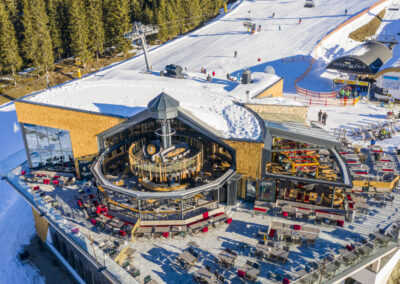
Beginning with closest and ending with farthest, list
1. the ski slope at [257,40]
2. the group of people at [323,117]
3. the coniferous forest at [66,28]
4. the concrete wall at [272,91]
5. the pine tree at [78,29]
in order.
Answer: the concrete wall at [272,91], the group of people at [323,117], the coniferous forest at [66,28], the ski slope at [257,40], the pine tree at [78,29]

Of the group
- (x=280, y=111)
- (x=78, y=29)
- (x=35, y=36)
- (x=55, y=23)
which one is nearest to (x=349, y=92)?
(x=280, y=111)

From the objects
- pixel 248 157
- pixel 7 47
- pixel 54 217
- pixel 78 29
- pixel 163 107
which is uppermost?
pixel 78 29

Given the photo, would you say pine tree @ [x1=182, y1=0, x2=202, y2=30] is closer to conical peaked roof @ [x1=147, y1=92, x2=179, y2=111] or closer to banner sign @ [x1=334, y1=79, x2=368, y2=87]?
banner sign @ [x1=334, y1=79, x2=368, y2=87]

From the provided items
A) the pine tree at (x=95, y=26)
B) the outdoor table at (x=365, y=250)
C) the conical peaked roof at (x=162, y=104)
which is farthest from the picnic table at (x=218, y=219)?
the pine tree at (x=95, y=26)

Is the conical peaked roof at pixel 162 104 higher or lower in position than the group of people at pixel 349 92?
higher

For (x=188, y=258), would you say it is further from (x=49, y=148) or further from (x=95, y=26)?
(x=95, y=26)

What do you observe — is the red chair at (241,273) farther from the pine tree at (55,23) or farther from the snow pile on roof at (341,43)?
the pine tree at (55,23)

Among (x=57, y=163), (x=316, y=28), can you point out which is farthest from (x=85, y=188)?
(x=316, y=28)
